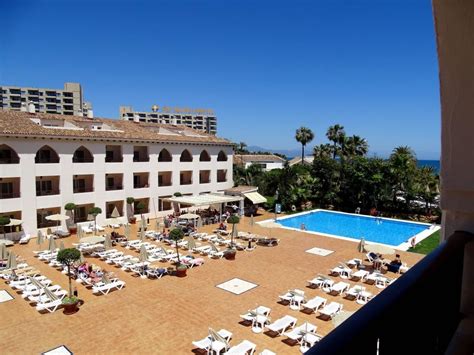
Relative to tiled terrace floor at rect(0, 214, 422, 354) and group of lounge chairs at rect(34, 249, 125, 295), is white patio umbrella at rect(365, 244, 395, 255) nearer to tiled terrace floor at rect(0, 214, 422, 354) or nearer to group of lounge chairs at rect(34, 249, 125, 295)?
tiled terrace floor at rect(0, 214, 422, 354)

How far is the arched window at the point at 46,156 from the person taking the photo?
2883 cm

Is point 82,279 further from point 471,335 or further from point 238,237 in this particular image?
point 471,335

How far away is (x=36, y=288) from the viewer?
1578 centimetres

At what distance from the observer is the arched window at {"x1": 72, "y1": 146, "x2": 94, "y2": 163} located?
31.1 m

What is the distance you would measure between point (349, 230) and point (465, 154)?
29770 millimetres

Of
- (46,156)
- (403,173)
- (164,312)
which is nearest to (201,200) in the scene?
(46,156)

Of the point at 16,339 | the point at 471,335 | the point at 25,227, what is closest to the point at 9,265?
the point at 16,339

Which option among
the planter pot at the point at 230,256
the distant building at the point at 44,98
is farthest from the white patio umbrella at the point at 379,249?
Result: the distant building at the point at 44,98

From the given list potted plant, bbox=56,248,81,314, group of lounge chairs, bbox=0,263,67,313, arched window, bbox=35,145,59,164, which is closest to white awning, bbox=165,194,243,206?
arched window, bbox=35,145,59,164

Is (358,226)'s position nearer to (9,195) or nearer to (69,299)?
(69,299)

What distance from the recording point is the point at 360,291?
15.1 metres

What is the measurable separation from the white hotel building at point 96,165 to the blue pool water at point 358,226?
11.8 m

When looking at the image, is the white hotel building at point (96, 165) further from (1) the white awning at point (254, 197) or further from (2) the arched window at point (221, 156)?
(1) the white awning at point (254, 197)

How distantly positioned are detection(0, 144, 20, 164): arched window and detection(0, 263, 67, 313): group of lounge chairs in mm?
11568
